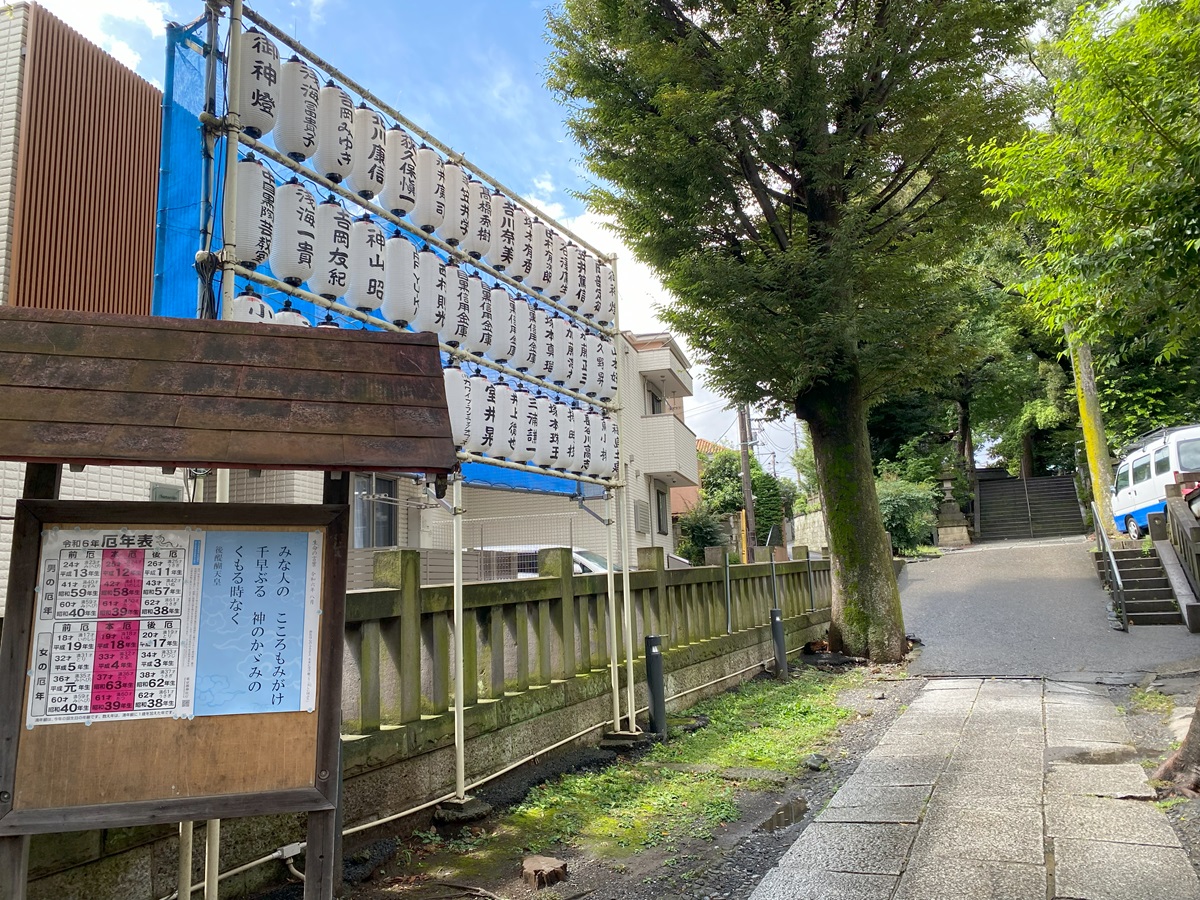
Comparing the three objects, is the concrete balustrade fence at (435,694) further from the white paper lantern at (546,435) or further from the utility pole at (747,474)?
the utility pole at (747,474)

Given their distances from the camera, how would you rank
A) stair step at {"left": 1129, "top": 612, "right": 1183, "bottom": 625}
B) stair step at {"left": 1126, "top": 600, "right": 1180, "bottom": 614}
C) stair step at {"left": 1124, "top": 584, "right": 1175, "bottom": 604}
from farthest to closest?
stair step at {"left": 1124, "top": 584, "right": 1175, "bottom": 604}, stair step at {"left": 1126, "top": 600, "right": 1180, "bottom": 614}, stair step at {"left": 1129, "top": 612, "right": 1183, "bottom": 625}

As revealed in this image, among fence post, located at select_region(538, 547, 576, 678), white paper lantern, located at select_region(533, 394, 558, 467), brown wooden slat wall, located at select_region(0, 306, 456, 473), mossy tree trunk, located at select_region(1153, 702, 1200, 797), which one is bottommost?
mossy tree trunk, located at select_region(1153, 702, 1200, 797)

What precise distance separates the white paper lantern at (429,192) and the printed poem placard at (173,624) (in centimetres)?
327

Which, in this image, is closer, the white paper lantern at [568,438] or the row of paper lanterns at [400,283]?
the row of paper lanterns at [400,283]

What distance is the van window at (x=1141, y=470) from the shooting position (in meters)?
18.7

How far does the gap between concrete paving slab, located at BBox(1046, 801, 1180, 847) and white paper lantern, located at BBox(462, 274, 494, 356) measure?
471cm

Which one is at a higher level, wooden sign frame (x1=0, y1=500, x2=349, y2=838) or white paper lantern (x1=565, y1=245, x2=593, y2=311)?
white paper lantern (x1=565, y1=245, x2=593, y2=311)

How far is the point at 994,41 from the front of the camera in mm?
11734

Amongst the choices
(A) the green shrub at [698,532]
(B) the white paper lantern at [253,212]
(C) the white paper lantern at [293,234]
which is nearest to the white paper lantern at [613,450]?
(C) the white paper lantern at [293,234]

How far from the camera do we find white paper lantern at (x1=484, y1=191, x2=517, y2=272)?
21.0ft

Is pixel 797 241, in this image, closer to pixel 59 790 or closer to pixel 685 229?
pixel 685 229

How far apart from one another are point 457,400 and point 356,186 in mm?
1505

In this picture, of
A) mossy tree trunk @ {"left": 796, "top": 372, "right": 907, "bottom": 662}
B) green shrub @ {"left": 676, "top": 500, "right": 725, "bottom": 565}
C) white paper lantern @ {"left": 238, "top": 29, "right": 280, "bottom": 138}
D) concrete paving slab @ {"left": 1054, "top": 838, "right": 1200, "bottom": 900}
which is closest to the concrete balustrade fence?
white paper lantern @ {"left": 238, "top": 29, "right": 280, "bottom": 138}

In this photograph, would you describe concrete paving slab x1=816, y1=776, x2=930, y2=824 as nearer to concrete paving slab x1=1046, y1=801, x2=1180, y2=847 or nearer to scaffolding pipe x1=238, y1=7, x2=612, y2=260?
concrete paving slab x1=1046, y1=801, x2=1180, y2=847
